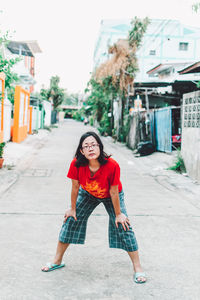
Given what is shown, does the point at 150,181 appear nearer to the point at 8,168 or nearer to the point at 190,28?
the point at 8,168

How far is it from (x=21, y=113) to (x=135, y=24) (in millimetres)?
9075

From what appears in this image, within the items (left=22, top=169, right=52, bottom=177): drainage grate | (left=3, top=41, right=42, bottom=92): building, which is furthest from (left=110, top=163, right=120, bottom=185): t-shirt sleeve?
(left=3, top=41, right=42, bottom=92): building

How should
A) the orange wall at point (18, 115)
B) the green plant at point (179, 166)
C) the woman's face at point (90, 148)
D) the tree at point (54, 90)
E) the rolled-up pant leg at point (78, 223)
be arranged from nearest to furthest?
the woman's face at point (90, 148) < the rolled-up pant leg at point (78, 223) < the green plant at point (179, 166) < the orange wall at point (18, 115) < the tree at point (54, 90)

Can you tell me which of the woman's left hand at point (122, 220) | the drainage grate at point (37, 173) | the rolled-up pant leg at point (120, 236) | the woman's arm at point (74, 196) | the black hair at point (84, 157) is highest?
the black hair at point (84, 157)

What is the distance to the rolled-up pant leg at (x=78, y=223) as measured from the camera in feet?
10.8

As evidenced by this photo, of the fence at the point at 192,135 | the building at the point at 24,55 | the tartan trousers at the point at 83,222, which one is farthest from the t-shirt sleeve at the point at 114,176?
the building at the point at 24,55

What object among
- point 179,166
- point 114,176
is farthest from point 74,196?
point 179,166

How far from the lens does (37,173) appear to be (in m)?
9.15

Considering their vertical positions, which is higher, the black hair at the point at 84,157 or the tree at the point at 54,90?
the tree at the point at 54,90

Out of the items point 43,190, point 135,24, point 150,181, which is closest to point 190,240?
point 43,190

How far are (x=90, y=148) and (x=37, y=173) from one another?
20.6 ft

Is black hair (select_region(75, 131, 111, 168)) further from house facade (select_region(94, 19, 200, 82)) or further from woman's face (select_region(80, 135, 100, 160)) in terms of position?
house facade (select_region(94, 19, 200, 82))

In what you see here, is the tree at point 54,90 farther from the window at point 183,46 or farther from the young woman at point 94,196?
the young woman at point 94,196

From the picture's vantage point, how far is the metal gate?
1244 cm
